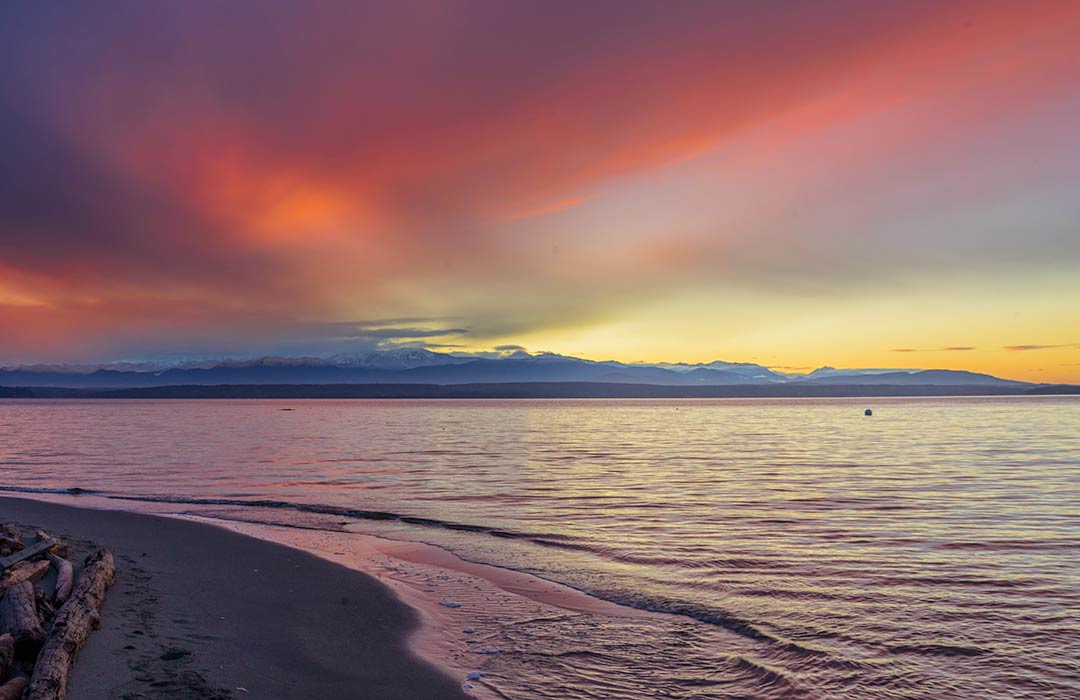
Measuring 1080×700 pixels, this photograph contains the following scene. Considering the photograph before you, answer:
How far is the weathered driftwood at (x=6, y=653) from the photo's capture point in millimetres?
7641

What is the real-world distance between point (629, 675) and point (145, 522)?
17.5 metres

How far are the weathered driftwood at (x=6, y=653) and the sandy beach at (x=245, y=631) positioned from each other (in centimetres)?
68

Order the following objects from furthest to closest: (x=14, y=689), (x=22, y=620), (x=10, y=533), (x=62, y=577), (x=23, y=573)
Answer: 1. (x=10, y=533)
2. (x=62, y=577)
3. (x=23, y=573)
4. (x=22, y=620)
5. (x=14, y=689)

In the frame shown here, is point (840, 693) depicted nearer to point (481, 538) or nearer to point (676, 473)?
point (481, 538)

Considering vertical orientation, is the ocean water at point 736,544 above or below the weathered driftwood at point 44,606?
below

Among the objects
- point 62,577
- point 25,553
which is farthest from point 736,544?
point 25,553

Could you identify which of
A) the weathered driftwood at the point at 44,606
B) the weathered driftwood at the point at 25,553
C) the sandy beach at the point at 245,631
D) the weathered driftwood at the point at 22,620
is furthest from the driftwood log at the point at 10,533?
the weathered driftwood at the point at 22,620

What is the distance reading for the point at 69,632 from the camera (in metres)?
8.73

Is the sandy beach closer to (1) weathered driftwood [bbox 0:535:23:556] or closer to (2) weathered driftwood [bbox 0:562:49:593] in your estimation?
(2) weathered driftwood [bbox 0:562:49:593]

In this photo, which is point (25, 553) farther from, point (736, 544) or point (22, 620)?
point (736, 544)

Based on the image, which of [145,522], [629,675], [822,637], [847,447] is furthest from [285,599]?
[847,447]

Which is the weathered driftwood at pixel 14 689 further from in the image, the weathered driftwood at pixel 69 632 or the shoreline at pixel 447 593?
the shoreline at pixel 447 593

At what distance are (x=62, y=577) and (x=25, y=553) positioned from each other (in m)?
1.46

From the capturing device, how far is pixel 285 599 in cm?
1322
